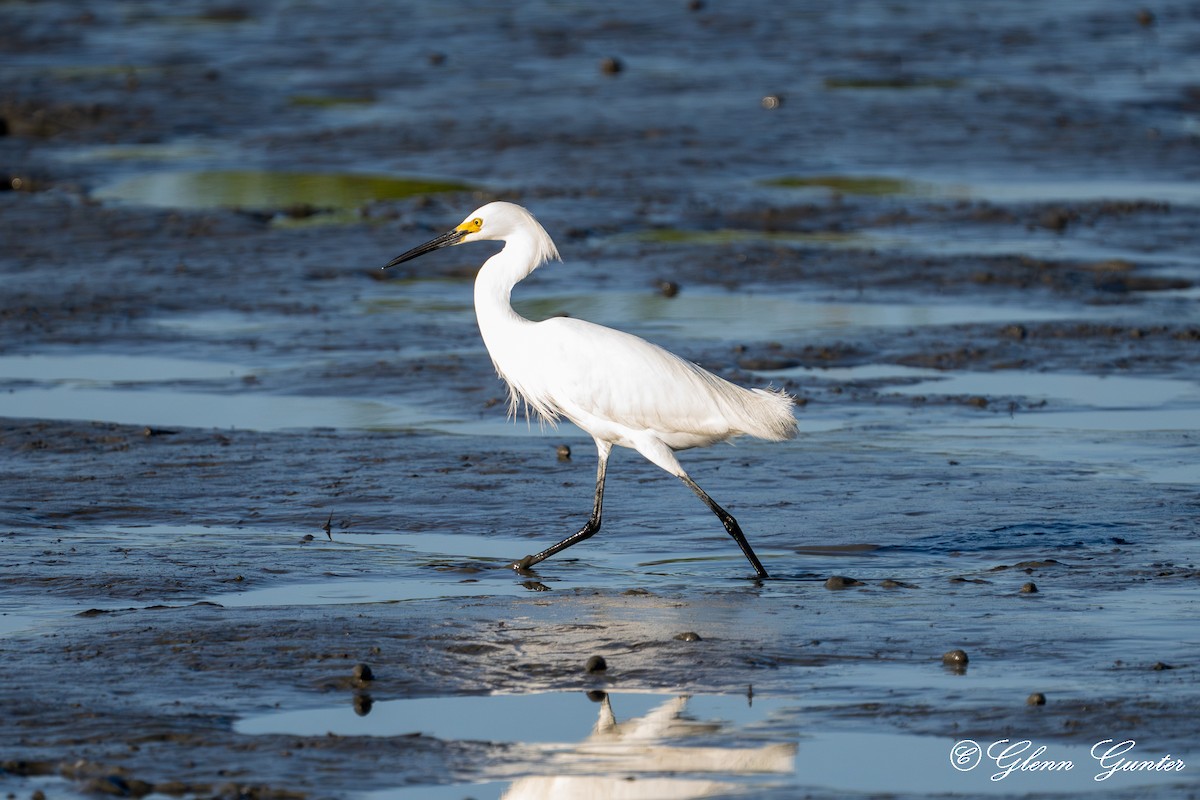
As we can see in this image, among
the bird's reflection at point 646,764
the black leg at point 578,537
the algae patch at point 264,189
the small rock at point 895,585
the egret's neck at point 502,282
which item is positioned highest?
the egret's neck at point 502,282

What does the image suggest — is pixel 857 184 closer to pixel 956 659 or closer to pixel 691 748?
pixel 956 659

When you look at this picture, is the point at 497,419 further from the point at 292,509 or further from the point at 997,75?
the point at 997,75

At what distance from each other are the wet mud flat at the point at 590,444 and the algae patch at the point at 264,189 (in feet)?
0.21

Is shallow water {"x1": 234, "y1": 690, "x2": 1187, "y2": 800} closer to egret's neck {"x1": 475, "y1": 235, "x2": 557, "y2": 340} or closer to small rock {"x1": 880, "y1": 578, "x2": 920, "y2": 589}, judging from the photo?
small rock {"x1": 880, "y1": 578, "x2": 920, "y2": 589}

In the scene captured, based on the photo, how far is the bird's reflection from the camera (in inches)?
235

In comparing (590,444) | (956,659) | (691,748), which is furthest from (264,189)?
(691,748)

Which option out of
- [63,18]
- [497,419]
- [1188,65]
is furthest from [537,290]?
[63,18]

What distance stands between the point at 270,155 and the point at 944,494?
12191 mm

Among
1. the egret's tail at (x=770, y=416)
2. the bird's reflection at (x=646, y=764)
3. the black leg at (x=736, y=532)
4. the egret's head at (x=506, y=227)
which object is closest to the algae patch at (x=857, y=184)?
the egret's head at (x=506, y=227)

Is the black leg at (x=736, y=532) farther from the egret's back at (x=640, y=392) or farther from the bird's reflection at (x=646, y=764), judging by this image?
the bird's reflection at (x=646, y=764)

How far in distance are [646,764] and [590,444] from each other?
5415mm

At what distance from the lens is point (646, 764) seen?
20.3 feet

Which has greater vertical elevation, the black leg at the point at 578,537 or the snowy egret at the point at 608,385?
the snowy egret at the point at 608,385

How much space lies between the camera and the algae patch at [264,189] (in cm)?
1825
